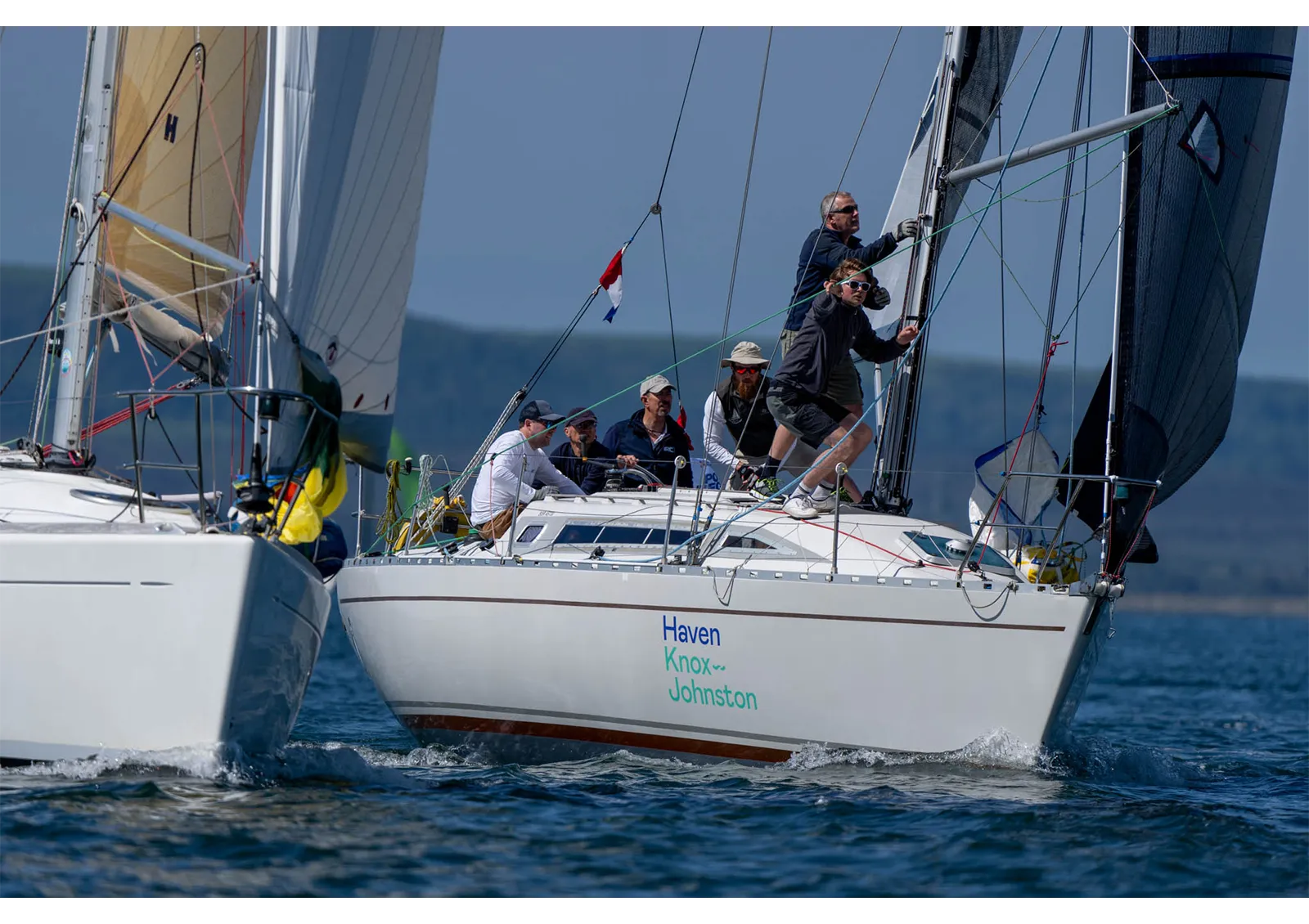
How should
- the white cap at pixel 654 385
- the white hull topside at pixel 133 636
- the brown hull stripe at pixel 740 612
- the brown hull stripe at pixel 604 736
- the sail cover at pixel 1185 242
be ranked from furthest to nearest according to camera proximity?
the white cap at pixel 654 385, the sail cover at pixel 1185 242, the brown hull stripe at pixel 604 736, the brown hull stripe at pixel 740 612, the white hull topside at pixel 133 636

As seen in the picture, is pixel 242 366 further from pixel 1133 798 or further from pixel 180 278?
pixel 1133 798

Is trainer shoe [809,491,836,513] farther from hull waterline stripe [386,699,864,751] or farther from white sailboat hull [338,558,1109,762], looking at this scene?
hull waterline stripe [386,699,864,751]

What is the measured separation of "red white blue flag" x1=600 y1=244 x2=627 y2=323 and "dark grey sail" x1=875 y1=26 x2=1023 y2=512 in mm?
2102

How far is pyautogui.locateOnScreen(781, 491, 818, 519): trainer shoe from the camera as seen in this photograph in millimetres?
8908

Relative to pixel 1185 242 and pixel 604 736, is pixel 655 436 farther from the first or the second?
pixel 1185 242

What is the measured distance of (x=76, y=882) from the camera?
18.1 feet

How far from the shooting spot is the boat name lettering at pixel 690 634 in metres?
8.26

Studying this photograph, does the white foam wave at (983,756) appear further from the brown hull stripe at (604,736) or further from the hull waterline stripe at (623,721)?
the brown hull stripe at (604,736)

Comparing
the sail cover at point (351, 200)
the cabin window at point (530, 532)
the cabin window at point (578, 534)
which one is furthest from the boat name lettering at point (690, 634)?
the sail cover at point (351, 200)

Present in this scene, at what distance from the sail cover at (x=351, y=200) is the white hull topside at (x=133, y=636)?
0.90 meters

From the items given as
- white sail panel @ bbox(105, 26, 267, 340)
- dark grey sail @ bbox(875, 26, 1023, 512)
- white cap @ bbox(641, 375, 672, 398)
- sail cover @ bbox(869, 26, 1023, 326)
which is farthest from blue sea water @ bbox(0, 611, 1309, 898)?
white sail panel @ bbox(105, 26, 267, 340)

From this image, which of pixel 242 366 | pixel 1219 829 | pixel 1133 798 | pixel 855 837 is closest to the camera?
pixel 855 837
